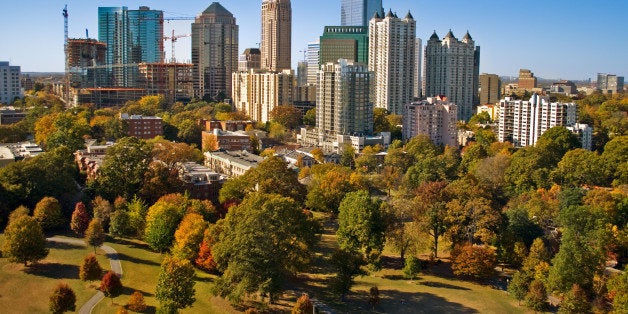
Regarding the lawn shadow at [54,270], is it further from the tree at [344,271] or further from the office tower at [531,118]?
the office tower at [531,118]

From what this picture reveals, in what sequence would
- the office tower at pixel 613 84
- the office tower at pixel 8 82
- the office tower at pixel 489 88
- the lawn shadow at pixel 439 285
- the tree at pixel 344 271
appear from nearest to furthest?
the tree at pixel 344 271, the lawn shadow at pixel 439 285, the office tower at pixel 8 82, the office tower at pixel 489 88, the office tower at pixel 613 84

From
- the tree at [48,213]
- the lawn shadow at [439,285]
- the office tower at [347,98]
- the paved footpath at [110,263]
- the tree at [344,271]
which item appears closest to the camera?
the paved footpath at [110,263]

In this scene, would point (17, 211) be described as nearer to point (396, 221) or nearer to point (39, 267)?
point (39, 267)

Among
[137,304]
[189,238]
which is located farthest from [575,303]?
[137,304]

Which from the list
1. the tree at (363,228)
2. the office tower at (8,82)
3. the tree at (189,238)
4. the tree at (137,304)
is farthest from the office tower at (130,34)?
the tree at (137,304)

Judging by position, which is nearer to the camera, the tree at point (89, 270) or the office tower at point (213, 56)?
the tree at point (89, 270)

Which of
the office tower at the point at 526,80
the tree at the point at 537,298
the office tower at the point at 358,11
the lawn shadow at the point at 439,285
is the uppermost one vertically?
the office tower at the point at 358,11

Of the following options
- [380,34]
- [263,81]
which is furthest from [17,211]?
[380,34]
